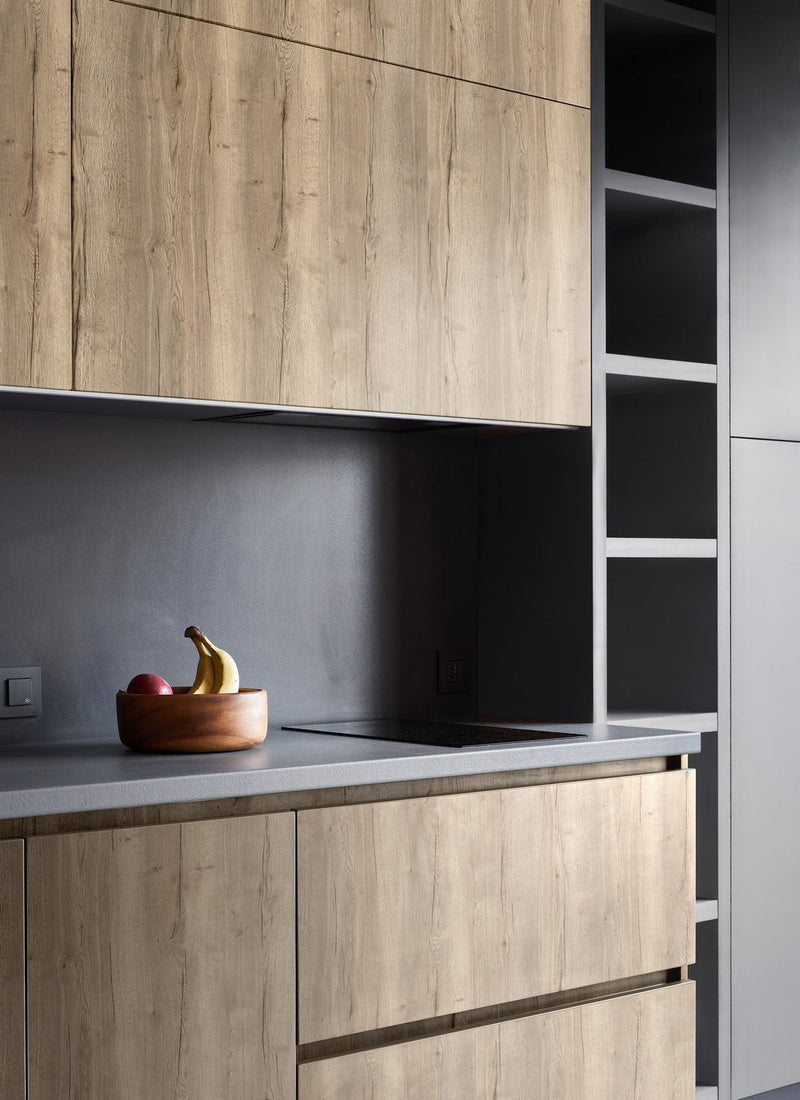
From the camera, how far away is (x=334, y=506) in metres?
2.73

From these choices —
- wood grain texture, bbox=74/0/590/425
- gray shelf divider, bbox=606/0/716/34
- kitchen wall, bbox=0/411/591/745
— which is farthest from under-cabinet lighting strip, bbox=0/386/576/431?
gray shelf divider, bbox=606/0/716/34

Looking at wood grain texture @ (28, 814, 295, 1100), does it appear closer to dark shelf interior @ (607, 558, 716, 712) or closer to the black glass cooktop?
the black glass cooktop

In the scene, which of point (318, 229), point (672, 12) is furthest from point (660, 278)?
point (318, 229)

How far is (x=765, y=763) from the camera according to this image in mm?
2869

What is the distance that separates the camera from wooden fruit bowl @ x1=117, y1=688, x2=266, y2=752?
2.17 metres

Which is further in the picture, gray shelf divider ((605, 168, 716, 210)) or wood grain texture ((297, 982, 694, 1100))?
gray shelf divider ((605, 168, 716, 210))

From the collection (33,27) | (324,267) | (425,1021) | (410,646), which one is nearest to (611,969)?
(425,1021)

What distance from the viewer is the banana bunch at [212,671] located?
2.29 metres

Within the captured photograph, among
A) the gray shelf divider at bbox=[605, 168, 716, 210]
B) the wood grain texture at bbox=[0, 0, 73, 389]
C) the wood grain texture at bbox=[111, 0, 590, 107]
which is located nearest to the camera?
the wood grain texture at bbox=[0, 0, 73, 389]

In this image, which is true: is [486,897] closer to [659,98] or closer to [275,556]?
[275,556]

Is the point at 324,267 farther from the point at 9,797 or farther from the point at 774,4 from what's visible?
the point at 774,4

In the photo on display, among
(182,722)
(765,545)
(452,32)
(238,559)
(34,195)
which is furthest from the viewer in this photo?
(765,545)

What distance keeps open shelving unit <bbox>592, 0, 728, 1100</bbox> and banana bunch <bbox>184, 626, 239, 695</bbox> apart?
0.76 m

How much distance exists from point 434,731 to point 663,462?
0.82 metres
